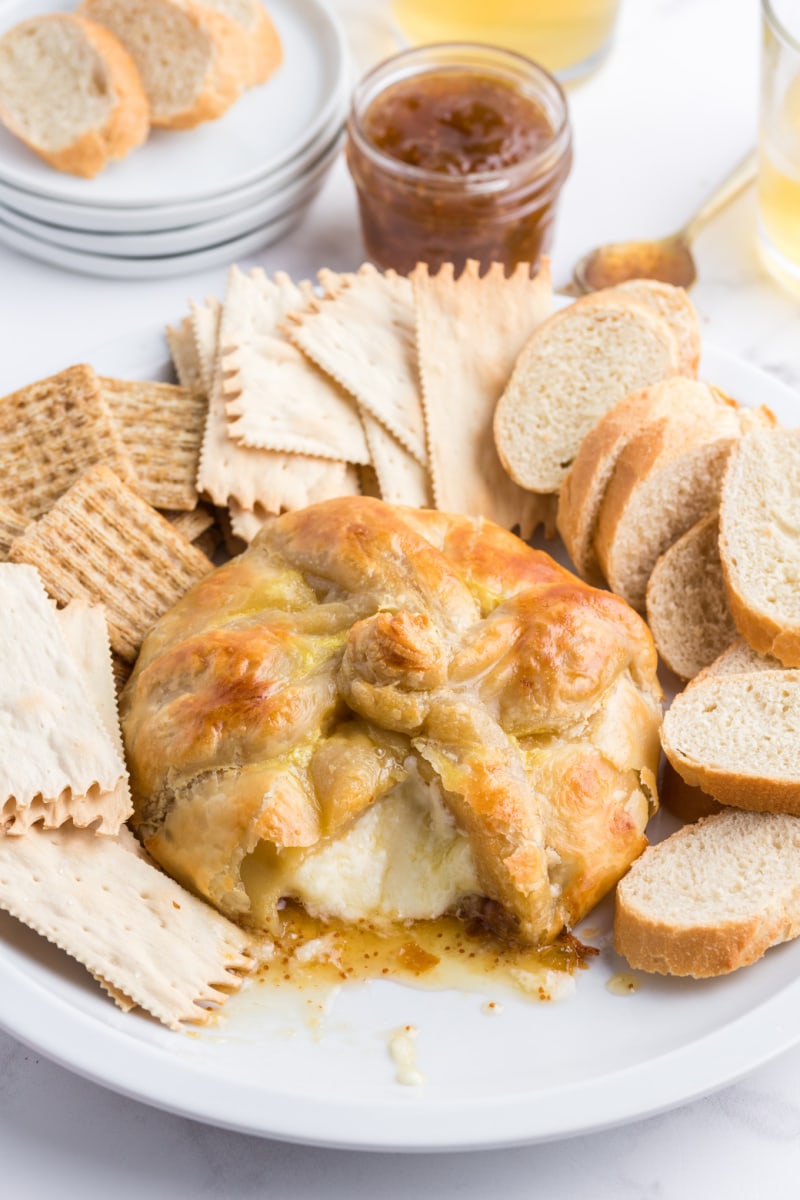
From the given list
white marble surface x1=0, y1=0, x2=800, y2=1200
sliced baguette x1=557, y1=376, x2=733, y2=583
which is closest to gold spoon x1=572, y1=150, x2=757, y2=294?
white marble surface x1=0, y1=0, x2=800, y2=1200

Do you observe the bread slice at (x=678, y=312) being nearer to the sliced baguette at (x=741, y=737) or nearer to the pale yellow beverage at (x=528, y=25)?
the sliced baguette at (x=741, y=737)

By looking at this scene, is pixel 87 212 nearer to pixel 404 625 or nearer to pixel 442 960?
pixel 404 625

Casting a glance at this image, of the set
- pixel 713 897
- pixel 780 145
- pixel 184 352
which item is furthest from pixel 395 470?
pixel 780 145

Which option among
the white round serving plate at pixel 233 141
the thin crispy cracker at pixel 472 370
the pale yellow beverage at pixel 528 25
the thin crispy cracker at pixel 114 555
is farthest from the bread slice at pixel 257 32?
the thin crispy cracker at pixel 114 555

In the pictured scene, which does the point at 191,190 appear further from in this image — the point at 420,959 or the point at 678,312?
the point at 420,959

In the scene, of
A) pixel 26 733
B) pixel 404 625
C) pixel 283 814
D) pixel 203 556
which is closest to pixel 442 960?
pixel 283 814

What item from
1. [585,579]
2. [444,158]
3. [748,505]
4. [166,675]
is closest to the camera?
[166,675]

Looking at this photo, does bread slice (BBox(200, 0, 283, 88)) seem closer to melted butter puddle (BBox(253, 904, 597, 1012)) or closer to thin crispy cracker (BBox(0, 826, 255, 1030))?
thin crispy cracker (BBox(0, 826, 255, 1030))
